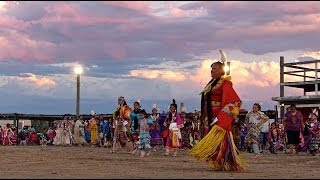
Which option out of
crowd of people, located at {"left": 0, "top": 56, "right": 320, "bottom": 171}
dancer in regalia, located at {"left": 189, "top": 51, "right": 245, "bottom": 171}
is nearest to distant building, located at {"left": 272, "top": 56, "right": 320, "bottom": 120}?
crowd of people, located at {"left": 0, "top": 56, "right": 320, "bottom": 171}

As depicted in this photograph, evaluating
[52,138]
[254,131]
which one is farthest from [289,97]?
[52,138]

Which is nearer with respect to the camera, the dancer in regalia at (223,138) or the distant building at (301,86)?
the dancer in regalia at (223,138)

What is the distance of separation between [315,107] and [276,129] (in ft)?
11.5

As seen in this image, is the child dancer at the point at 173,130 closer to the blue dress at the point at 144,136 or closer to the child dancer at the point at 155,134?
the blue dress at the point at 144,136

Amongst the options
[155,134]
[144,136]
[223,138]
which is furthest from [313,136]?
[223,138]

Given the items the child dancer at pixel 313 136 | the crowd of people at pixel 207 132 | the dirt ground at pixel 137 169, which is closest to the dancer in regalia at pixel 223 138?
the crowd of people at pixel 207 132

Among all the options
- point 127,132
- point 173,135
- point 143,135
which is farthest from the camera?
point 127,132

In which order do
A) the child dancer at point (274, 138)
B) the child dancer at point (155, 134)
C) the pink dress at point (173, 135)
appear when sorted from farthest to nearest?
the child dancer at point (155, 134), the child dancer at point (274, 138), the pink dress at point (173, 135)

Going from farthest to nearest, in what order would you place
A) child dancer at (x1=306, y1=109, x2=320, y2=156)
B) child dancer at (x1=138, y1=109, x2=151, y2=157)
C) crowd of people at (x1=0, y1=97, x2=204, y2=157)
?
child dancer at (x1=306, y1=109, x2=320, y2=156), crowd of people at (x1=0, y1=97, x2=204, y2=157), child dancer at (x1=138, y1=109, x2=151, y2=157)

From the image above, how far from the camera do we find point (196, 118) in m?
26.5

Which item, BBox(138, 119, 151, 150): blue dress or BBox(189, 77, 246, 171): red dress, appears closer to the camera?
BBox(189, 77, 246, 171): red dress

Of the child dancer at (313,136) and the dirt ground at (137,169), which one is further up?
the child dancer at (313,136)

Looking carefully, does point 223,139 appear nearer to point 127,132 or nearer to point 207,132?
point 207,132

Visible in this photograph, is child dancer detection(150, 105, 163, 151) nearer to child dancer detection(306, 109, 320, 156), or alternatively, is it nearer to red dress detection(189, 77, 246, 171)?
child dancer detection(306, 109, 320, 156)
